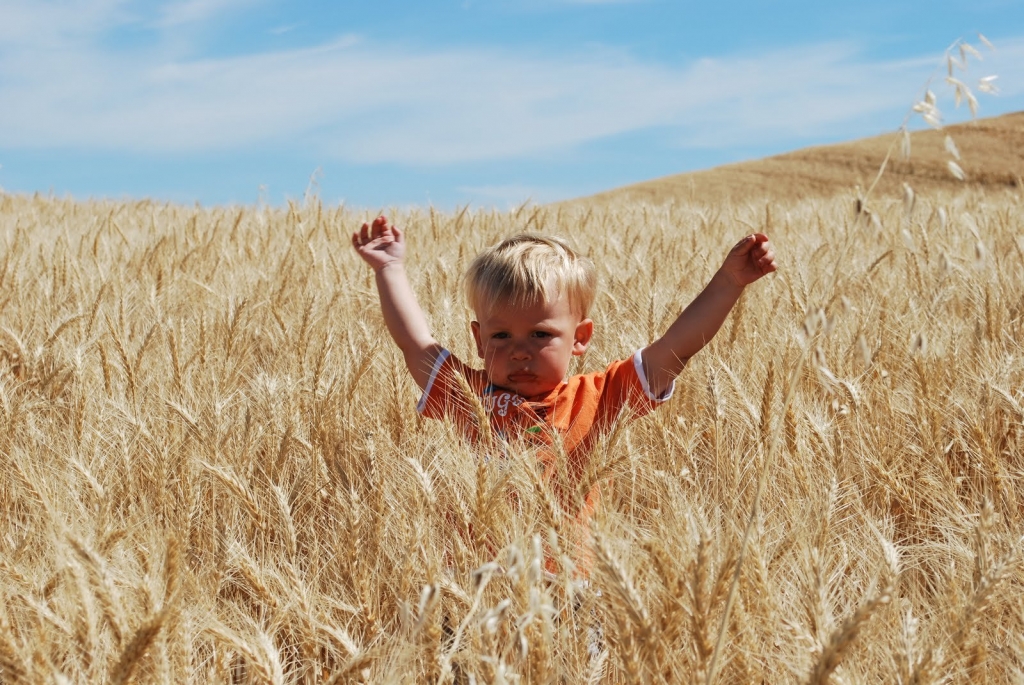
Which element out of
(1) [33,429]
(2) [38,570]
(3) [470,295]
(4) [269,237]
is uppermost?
(4) [269,237]

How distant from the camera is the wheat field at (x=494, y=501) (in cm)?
98

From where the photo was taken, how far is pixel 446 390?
1.76 m

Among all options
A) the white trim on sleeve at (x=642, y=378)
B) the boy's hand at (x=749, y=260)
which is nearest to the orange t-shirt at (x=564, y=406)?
the white trim on sleeve at (x=642, y=378)

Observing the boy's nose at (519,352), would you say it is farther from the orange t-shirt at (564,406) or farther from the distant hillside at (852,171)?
the distant hillside at (852,171)

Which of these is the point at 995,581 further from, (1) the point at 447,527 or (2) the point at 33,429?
(2) the point at 33,429

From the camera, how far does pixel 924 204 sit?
5070mm

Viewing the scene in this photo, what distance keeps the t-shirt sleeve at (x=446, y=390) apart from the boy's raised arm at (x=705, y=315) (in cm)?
Answer: 35

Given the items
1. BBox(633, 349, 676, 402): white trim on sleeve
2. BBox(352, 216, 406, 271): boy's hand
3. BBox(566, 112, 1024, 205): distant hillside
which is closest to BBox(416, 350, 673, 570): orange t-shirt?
BBox(633, 349, 676, 402): white trim on sleeve

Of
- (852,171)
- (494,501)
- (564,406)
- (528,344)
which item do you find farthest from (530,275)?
(852,171)

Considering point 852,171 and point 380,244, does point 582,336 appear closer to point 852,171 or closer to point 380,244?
point 380,244

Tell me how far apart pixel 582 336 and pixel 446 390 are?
321 millimetres

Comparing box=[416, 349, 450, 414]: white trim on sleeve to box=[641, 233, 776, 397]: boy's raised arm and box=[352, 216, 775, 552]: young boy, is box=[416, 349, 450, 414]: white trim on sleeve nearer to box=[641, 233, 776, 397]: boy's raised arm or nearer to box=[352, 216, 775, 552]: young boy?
box=[352, 216, 775, 552]: young boy


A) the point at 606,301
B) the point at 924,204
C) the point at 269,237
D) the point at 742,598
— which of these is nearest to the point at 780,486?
the point at 742,598

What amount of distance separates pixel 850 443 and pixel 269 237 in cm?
307
